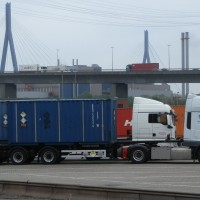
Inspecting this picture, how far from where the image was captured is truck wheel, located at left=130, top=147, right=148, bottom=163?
1142 inches

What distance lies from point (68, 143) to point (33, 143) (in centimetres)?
189

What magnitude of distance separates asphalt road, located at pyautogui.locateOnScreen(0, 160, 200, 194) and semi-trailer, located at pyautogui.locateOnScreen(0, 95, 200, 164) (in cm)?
103

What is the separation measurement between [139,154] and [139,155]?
5 cm

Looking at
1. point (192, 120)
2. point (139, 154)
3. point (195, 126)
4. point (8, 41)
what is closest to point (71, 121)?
point (139, 154)

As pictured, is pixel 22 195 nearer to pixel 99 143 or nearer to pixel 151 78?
pixel 99 143

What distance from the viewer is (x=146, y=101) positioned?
30141mm

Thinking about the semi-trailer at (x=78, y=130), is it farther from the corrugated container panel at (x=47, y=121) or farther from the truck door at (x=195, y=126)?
the truck door at (x=195, y=126)

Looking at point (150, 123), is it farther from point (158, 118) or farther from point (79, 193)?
point (79, 193)

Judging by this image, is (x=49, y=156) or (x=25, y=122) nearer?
(x=49, y=156)

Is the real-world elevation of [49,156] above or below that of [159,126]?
below

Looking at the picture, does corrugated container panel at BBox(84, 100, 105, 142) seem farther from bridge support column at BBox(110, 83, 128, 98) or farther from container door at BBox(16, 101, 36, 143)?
bridge support column at BBox(110, 83, 128, 98)

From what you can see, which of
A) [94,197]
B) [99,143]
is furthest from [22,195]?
[99,143]

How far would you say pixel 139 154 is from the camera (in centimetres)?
2914

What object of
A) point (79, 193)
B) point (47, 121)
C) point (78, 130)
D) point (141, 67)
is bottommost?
point (79, 193)
